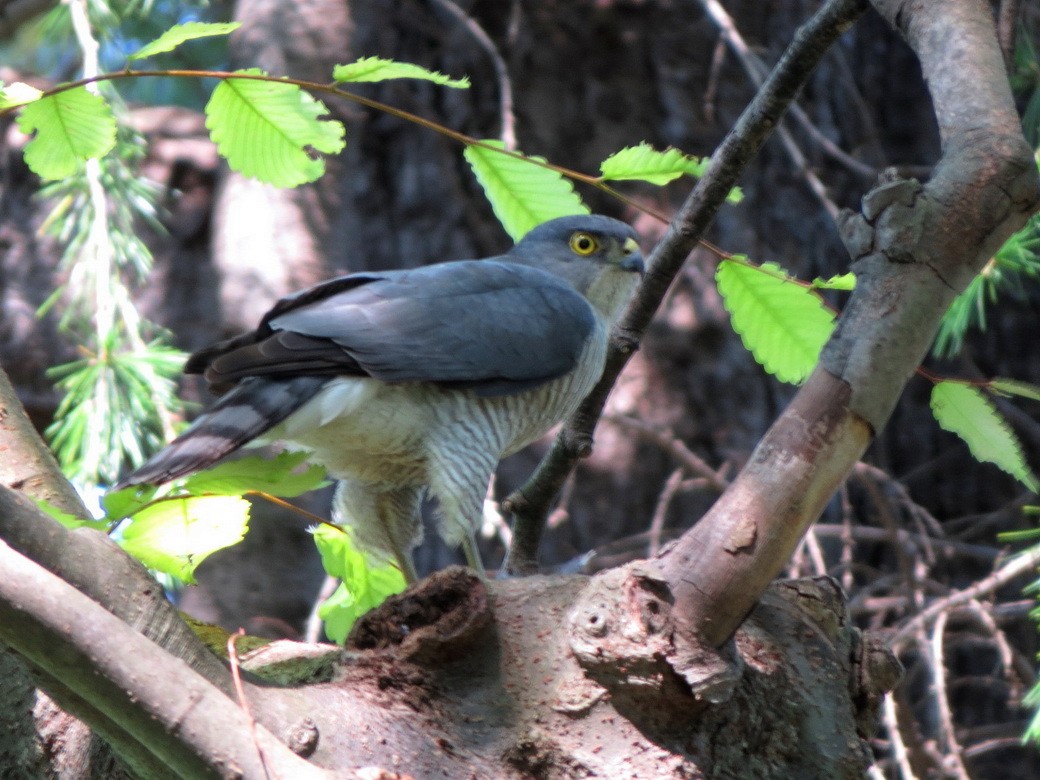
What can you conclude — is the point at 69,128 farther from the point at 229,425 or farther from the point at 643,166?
the point at 643,166

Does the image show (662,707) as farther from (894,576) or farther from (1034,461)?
(1034,461)

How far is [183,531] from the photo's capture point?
5.53 ft

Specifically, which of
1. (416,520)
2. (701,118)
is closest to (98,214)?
(416,520)

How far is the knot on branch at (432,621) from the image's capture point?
180cm

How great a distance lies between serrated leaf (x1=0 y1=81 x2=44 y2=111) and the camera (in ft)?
5.42

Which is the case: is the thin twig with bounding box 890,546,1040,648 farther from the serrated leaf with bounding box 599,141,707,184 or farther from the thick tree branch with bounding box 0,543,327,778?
the thick tree branch with bounding box 0,543,327,778

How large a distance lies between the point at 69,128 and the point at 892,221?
1.19 metres

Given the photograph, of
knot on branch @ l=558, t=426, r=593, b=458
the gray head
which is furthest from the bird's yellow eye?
knot on branch @ l=558, t=426, r=593, b=458

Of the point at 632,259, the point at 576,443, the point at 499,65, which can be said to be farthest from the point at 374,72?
the point at 499,65

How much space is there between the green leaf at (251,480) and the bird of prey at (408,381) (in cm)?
46

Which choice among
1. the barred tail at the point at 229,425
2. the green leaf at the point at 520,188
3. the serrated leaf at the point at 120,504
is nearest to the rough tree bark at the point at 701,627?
the serrated leaf at the point at 120,504

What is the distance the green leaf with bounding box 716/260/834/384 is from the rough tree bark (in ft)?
1.27

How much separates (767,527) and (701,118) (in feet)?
10.8

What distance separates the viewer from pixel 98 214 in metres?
3.42
